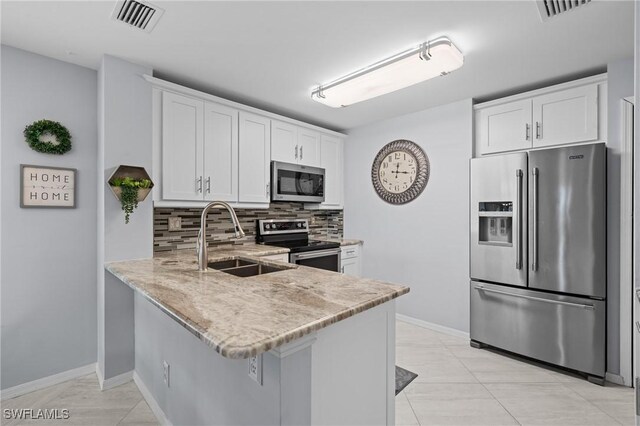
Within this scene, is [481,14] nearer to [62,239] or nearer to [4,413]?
[62,239]

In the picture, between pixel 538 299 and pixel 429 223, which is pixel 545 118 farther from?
pixel 538 299

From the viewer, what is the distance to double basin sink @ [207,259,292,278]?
214 cm

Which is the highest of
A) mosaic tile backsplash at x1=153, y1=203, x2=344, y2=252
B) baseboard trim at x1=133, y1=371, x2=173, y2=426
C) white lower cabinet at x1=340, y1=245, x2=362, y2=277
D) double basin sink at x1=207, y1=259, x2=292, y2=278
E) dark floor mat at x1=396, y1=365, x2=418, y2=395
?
mosaic tile backsplash at x1=153, y1=203, x2=344, y2=252

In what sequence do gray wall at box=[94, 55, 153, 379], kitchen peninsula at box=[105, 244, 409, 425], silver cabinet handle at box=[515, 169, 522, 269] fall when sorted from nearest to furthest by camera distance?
kitchen peninsula at box=[105, 244, 409, 425], gray wall at box=[94, 55, 153, 379], silver cabinet handle at box=[515, 169, 522, 269]

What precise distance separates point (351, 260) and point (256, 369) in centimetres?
286

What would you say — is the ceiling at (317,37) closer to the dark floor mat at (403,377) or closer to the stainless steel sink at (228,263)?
the stainless steel sink at (228,263)

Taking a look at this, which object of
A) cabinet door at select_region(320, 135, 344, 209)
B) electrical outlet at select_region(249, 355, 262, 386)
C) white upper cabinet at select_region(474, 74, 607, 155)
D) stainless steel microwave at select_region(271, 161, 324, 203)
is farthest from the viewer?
cabinet door at select_region(320, 135, 344, 209)

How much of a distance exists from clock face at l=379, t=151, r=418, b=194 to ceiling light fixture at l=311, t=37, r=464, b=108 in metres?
1.17

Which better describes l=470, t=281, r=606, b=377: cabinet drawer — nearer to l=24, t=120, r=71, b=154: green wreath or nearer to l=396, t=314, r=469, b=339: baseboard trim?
l=396, t=314, r=469, b=339: baseboard trim

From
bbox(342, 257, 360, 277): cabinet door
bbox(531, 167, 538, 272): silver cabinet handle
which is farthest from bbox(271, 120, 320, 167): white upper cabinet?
bbox(531, 167, 538, 272): silver cabinet handle

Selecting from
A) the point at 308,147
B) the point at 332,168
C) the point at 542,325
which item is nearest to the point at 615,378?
the point at 542,325

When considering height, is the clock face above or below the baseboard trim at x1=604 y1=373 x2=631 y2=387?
above

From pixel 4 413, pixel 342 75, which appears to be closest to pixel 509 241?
pixel 342 75

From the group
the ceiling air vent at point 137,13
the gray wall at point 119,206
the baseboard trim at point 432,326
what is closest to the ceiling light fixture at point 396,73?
the ceiling air vent at point 137,13
